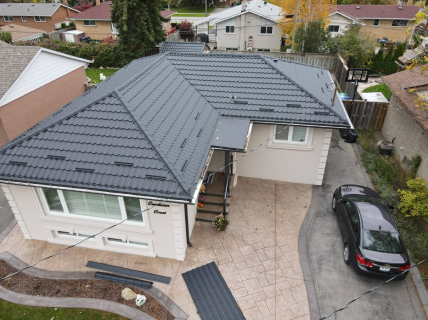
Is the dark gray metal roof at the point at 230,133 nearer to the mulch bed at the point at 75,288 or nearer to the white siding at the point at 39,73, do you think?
the mulch bed at the point at 75,288

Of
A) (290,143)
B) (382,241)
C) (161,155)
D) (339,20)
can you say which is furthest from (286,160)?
(339,20)

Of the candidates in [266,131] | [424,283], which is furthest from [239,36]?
[424,283]

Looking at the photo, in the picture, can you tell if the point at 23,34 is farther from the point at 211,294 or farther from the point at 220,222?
the point at 211,294

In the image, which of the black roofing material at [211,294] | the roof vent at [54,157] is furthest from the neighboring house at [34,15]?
the black roofing material at [211,294]

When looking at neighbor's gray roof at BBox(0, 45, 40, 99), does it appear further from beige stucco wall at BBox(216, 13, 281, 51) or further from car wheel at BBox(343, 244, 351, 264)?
beige stucco wall at BBox(216, 13, 281, 51)

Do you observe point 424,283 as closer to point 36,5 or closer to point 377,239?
point 377,239

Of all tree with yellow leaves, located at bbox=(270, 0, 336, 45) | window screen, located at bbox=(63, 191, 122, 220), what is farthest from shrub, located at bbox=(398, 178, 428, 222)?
tree with yellow leaves, located at bbox=(270, 0, 336, 45)

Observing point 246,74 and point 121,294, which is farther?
point 246,74
